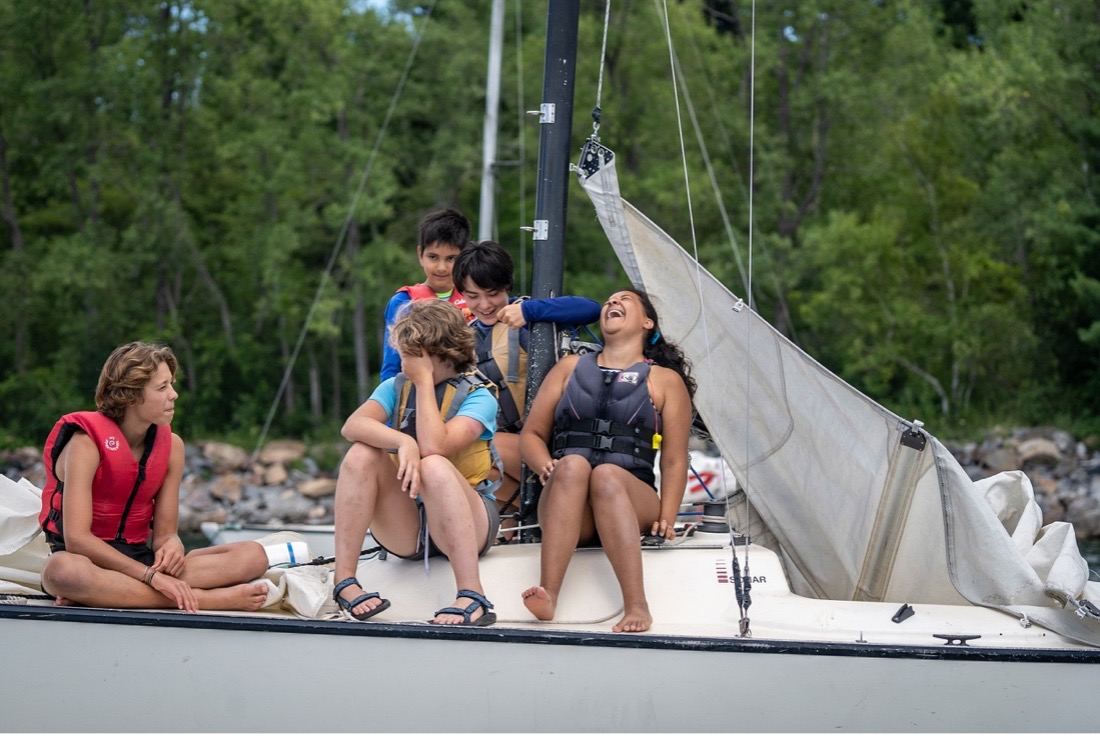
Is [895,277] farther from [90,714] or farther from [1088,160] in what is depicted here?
[90,714]

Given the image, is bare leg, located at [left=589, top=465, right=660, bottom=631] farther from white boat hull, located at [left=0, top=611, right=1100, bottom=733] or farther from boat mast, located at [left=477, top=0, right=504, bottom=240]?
boat mast, located at [left=477, top=0, right=504, bottom=240]

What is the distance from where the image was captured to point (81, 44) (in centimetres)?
2464

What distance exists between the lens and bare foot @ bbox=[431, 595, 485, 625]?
451cm

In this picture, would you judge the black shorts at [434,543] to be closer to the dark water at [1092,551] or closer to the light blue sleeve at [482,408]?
the light blue sleeve at [482,408]

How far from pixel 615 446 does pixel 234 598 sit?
1.50 metres

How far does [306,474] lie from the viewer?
2092cm

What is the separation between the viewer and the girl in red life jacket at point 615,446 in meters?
4.70

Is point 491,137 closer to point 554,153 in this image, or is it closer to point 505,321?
point 554,153

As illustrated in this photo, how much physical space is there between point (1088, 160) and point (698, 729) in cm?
2091

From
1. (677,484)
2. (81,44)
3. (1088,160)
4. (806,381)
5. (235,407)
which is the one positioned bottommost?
(235,407)

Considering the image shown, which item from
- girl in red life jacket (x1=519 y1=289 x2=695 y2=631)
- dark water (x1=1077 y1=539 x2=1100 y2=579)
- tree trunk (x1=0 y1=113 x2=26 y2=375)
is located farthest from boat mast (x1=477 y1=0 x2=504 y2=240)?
tree trunk (x1=0 y1=113 x2=26 y2=375)

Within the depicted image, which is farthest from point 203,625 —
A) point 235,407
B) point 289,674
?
point 235,407

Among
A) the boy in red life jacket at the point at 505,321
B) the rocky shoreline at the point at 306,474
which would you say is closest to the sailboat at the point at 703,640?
the boy in red life jacket at the point at 505,321

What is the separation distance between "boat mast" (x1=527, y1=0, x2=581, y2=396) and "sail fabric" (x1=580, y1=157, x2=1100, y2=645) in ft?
0.78
